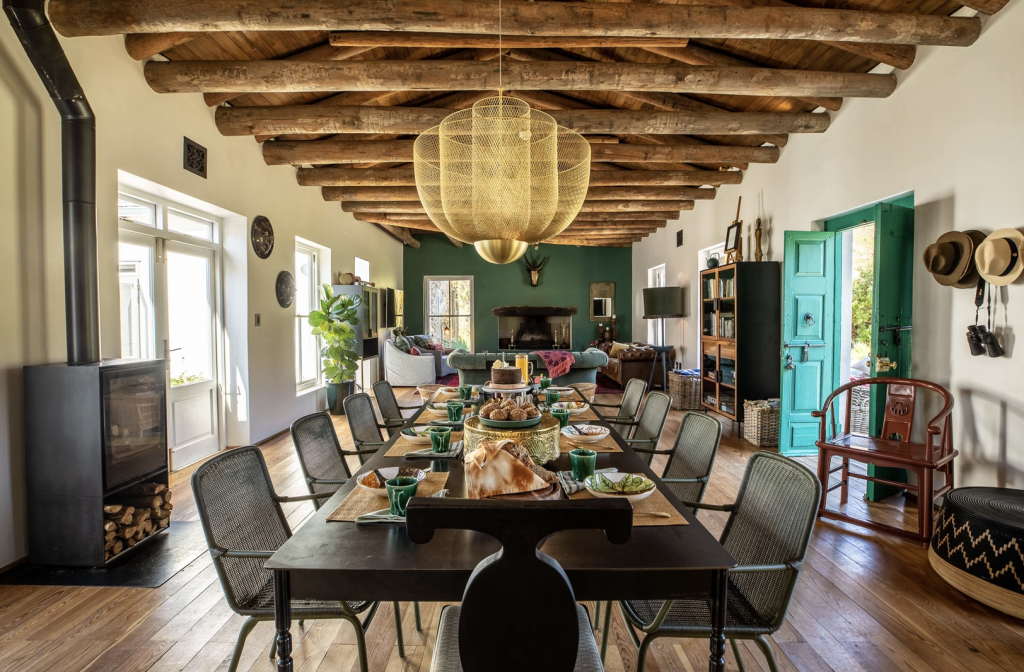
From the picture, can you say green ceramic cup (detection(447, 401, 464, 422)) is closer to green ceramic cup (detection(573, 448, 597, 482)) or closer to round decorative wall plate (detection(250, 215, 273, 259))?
green ceramic cup (detection(573, 448, 597, 482))

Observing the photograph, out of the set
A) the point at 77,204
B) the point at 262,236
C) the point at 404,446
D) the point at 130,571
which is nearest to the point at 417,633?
the point at 404,446

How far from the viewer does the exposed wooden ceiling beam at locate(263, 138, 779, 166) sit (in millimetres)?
5020

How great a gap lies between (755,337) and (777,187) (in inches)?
59.0

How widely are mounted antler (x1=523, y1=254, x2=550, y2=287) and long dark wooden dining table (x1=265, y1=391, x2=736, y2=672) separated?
10331 millimetres

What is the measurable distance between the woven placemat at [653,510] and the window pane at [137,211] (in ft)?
11.8

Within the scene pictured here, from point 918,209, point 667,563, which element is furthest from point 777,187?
point 667,563

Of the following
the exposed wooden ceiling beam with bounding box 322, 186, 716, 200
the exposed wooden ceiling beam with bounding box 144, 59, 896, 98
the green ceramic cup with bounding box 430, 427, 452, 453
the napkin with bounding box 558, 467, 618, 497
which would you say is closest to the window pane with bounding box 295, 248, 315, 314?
the exposed wooden ceiling beam with bounding box 322, 186, 716, 200

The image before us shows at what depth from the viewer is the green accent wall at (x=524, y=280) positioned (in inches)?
453

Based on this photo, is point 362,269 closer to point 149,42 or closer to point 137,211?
point 137,211

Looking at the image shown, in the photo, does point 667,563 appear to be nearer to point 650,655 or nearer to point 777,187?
point 650,655

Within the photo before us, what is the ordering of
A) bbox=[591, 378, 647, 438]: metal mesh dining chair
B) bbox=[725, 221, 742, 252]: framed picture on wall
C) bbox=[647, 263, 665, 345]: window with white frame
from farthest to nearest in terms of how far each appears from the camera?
bbox=[647, 263, 665, 345]: window with white frame → bbox=[725, 221, 742, 252]: framed picture on wall → bbox=[591, 378, 647, 438]: metal mesh dining chair

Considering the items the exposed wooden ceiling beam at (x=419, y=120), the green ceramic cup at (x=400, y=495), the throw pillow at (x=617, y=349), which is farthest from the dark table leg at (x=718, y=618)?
the throw pillow at (x=617, y=349)

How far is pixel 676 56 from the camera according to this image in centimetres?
389

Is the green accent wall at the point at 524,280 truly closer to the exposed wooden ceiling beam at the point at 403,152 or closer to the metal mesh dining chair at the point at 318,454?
the exposed wooden ceiling beam at the point at 403,152
